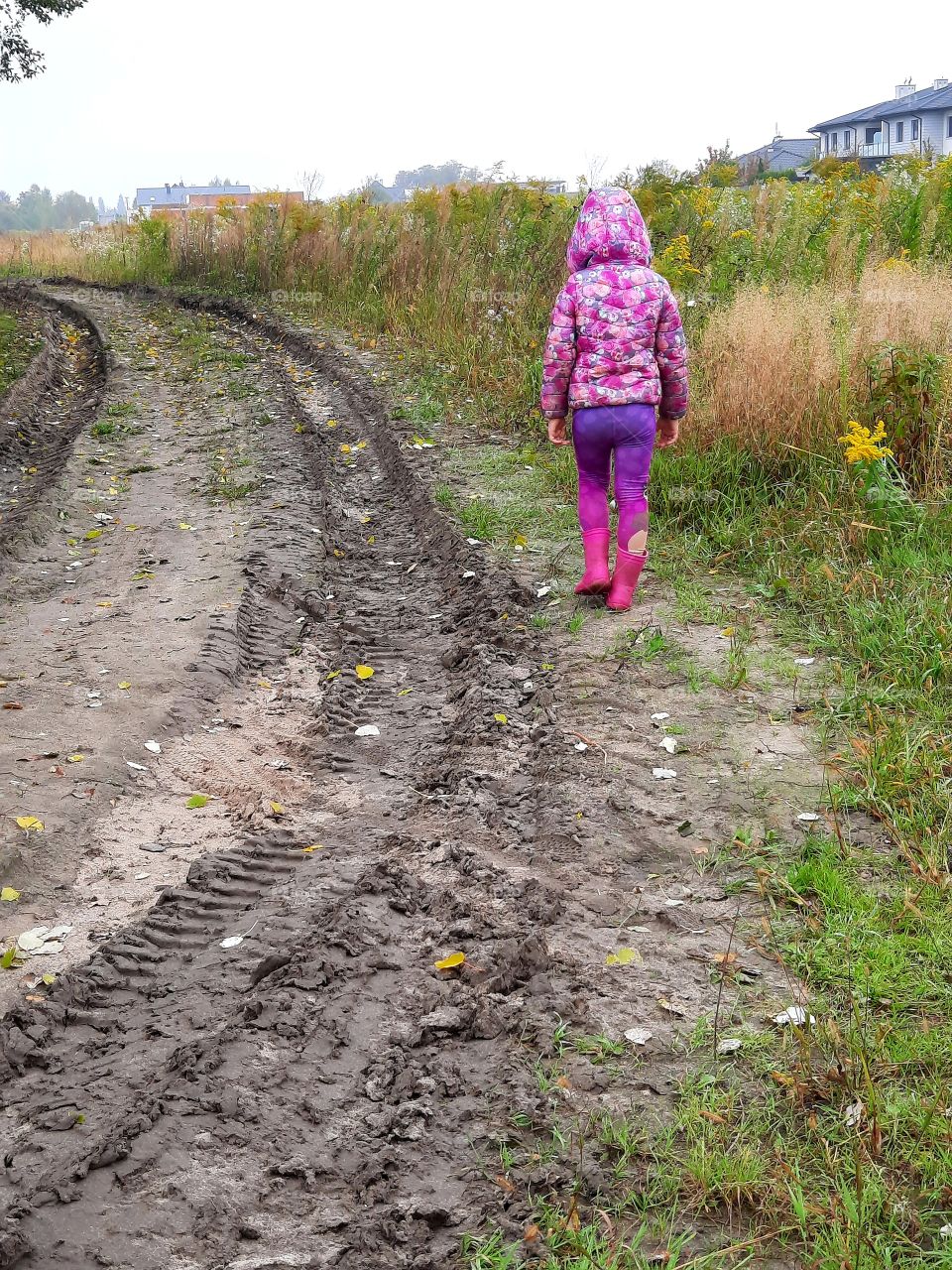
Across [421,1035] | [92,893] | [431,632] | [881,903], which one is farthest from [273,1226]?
[431,632]

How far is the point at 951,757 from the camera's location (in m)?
3.92

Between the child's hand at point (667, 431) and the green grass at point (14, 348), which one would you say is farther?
the green grass at point (14, 348)

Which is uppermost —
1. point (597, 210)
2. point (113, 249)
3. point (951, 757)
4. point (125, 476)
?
point (113, 249)

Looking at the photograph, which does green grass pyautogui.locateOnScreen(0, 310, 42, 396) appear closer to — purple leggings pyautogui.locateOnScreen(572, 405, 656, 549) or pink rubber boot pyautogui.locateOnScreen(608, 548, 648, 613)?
purple leggings pyautogui.locateOnScreen(572, 405, 656, 549)

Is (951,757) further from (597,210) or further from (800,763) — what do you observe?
(597,210)

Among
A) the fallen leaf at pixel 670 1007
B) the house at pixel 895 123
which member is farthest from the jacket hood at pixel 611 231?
the house at pixel 895 123

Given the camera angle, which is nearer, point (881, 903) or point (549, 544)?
point (881, 903)

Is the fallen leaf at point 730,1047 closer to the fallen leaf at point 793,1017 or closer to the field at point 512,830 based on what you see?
the field at point 512,830

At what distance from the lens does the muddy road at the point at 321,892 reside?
2.43m

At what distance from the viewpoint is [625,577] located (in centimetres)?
568

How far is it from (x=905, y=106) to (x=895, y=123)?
1.99 meters

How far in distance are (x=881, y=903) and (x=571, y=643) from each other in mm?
2405

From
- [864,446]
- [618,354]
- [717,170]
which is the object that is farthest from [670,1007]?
[717,170]

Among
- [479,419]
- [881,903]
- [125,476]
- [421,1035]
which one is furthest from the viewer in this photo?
[479,419]
